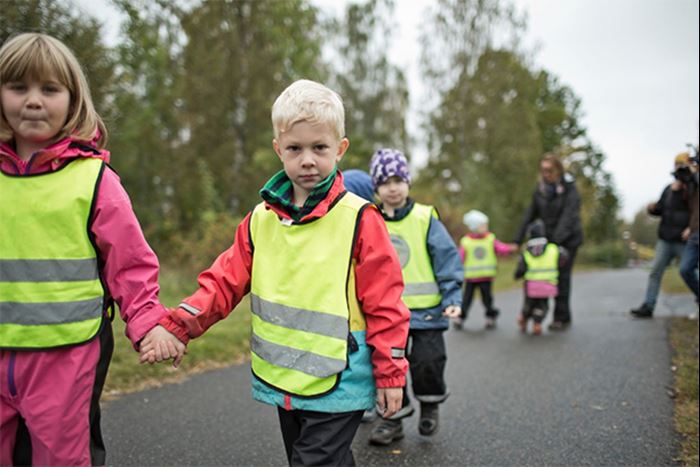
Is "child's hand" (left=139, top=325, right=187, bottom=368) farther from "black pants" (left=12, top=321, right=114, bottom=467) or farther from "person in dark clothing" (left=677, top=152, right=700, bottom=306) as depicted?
"person in dark clothing" (left=677, top=152, right=700, bottom=306)

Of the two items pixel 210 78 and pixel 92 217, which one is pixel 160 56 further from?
pixel 92 217

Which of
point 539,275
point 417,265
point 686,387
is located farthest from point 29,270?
point 539,275

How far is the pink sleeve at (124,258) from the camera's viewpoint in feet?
7.39

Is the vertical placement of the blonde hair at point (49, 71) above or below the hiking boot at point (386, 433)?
above

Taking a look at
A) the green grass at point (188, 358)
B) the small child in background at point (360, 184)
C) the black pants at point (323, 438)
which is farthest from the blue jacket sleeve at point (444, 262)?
the green grass at point (188, 358)

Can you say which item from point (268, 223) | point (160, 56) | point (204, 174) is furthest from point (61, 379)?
point (160, 56)

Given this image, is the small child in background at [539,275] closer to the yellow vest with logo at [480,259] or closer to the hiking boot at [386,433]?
the yellow vest with logo at [480,259]

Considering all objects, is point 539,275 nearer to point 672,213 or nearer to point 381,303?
point 672,213

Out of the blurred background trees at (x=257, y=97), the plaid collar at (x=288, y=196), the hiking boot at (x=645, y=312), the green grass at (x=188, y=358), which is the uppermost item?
the blurred background trees at (x=257, y=97)

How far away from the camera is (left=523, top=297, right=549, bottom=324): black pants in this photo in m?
8.24

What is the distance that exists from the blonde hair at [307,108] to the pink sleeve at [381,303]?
0.41m

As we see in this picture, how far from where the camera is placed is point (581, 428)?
4.18 m

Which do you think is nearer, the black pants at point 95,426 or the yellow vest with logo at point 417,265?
the black pants at point 95,426

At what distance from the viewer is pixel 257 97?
17812 millimetres
